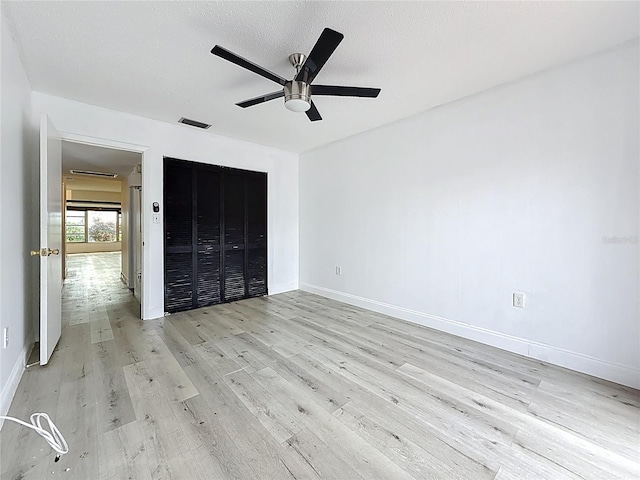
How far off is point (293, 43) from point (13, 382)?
117 inches

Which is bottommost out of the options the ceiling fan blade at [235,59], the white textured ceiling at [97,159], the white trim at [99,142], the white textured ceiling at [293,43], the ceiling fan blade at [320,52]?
the white trim at [99,142]

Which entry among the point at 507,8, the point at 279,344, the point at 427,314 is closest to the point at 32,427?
the point at 279,344

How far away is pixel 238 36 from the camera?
76.9 inches

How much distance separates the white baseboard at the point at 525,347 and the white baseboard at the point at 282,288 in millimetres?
1585

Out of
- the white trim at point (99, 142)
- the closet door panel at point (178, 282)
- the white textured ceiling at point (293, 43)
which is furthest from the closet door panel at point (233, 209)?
the white textured ceiling at point (293, 43)

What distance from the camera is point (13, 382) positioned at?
6.23 ft

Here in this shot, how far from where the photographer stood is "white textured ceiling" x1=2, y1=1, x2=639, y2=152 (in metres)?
1.71

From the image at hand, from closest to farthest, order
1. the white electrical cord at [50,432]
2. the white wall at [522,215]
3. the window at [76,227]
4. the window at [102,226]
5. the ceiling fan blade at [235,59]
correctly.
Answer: the white electrical cord at [50,432]
the ceiling fan blade at [235,59]
the white wall at [522,215]
the window at [76,227]
the window at [102,226]

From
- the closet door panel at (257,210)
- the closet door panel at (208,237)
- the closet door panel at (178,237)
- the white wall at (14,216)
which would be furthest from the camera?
the closet door panel at (257,210)

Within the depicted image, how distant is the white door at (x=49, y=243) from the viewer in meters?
2.20

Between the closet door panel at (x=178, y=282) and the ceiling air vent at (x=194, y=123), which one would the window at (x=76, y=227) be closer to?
the closet door panel at (x=178, y=282)

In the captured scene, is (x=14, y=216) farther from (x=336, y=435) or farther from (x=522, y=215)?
(x=522, y=215)

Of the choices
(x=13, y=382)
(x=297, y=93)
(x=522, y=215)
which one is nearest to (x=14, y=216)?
(x=13, y=382)

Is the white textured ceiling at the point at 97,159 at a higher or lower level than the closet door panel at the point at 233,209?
higher
